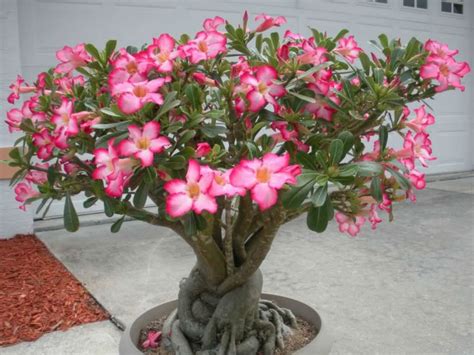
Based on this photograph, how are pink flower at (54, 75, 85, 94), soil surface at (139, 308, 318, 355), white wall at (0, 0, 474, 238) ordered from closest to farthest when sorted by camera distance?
pink flower at (54, 75, 85, 94), soil surface at (139, 308, 318, 355), white wall at (0, 0, 474, 238)

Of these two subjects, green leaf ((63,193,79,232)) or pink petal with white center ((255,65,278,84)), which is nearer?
pink petal with white center ((255,65,278,84))

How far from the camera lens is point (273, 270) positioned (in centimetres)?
338

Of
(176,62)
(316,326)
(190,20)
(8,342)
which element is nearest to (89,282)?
(8,342)

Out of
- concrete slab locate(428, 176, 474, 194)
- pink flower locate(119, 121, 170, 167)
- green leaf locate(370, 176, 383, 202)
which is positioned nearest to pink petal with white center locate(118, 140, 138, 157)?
pink flower locate(119, 121, 170, 167)

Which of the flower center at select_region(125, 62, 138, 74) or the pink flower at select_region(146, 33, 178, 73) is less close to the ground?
the pink flower at select_region(146, 33, 178, 73)

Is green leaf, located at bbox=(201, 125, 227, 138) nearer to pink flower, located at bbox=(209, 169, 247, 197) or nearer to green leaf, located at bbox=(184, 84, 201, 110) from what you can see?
green leaf, located at bbox=(184, 84, 201, 110)

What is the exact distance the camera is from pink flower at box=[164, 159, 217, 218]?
2.71 feet

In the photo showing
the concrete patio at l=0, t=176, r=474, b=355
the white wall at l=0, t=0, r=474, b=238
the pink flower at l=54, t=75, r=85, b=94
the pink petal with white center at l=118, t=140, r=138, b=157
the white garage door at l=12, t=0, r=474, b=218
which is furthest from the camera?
the white garage door at l=12, t=0, r=474, b=218

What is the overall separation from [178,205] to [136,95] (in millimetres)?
255

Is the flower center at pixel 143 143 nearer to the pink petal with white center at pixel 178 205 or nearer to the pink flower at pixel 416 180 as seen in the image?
the pink petal with white center at pixel 178 205

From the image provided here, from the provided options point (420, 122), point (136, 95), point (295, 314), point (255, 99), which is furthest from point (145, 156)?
point (295, 314)

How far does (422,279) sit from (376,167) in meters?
2.44

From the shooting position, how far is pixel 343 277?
324 centimetres

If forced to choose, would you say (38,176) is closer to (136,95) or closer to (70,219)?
(70,219)
